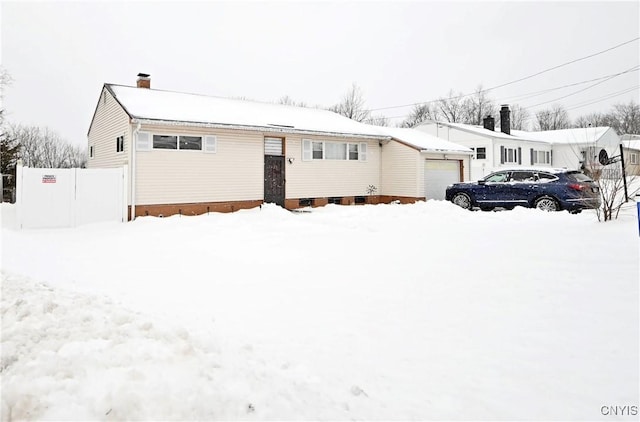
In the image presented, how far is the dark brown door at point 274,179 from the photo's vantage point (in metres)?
15.6

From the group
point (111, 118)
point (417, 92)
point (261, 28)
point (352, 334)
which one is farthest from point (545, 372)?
point (417, 92)

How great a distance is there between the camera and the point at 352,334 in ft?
12.9

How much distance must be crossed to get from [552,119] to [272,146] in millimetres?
70146

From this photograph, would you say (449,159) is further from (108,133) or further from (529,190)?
(108,133)

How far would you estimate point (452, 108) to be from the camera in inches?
2299

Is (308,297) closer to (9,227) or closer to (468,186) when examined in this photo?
(9,227)

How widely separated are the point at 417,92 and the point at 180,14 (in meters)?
52.6

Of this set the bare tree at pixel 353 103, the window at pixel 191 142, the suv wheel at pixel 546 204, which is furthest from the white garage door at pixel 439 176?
the bare tree at pixel 353 103

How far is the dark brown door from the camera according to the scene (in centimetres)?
1558

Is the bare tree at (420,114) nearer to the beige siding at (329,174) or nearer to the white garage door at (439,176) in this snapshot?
the white garage door at (439,176)

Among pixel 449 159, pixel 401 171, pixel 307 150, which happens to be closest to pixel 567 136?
pixel 449 159

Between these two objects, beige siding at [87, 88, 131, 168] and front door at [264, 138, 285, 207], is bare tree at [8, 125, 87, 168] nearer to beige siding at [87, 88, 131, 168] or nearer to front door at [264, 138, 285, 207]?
beige siding at [87, 88, 131, 168]

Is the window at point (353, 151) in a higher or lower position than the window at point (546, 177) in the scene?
higher

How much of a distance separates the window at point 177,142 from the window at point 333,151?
432 cm
